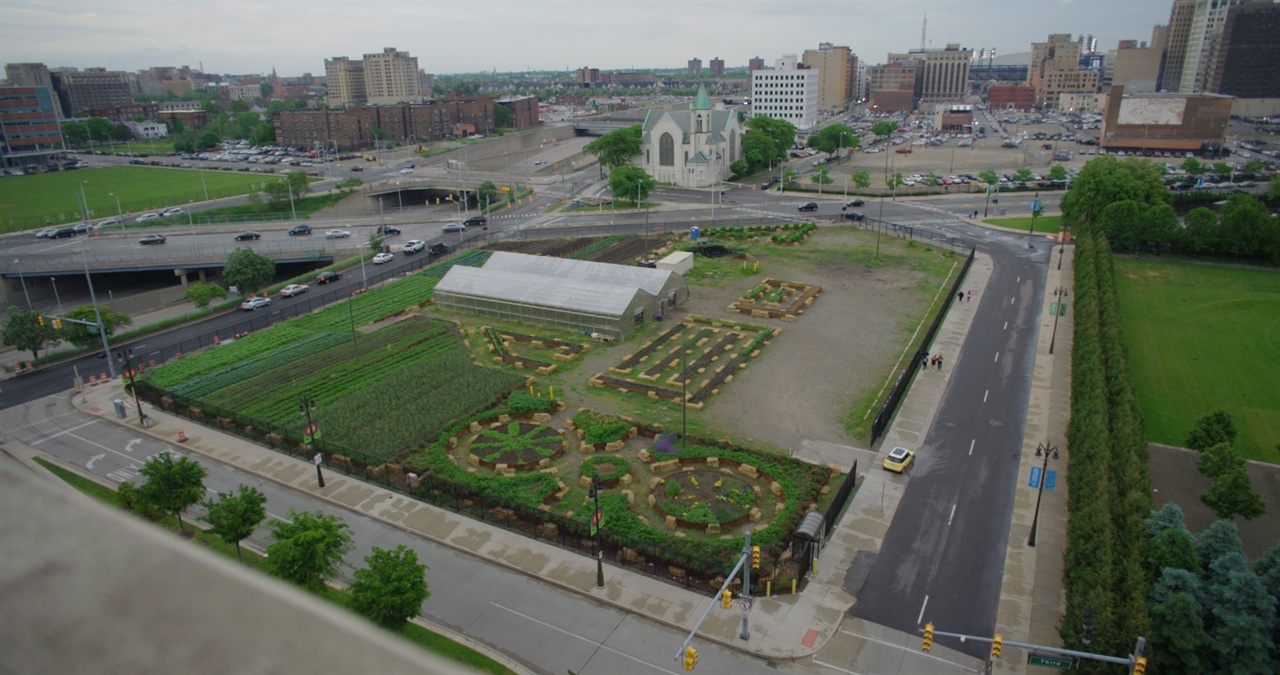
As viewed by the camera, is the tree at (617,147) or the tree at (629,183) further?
the tree at (617,147)

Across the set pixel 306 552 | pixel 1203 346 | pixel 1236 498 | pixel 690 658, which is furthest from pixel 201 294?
pixel 1203 346

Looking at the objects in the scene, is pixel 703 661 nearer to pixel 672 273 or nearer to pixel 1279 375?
pixel 672 273

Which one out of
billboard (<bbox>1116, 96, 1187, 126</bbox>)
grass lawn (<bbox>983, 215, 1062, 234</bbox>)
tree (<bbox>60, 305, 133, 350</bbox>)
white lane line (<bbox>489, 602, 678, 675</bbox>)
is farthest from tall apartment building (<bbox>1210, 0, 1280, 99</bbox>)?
tree (<bbox>60, 305, 133, 350</bbox>)

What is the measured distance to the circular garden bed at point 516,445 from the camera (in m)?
32.1

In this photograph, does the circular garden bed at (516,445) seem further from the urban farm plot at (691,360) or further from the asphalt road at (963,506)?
the asphalt road at (963,506)

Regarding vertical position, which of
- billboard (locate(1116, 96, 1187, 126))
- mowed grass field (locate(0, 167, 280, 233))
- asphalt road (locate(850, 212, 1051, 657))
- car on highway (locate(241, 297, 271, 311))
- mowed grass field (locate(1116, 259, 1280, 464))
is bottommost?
asphalt road (locate(850, 212, 1051, 657))

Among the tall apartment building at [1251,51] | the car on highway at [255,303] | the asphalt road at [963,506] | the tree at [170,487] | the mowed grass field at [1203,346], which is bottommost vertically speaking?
the asphalt road at [963,506]

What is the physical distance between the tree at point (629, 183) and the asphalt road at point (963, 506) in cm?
4555

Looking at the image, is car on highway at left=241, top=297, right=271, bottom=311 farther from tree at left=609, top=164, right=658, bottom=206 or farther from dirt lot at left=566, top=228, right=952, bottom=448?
tree at left=609, top=164, right=658, bottom=206

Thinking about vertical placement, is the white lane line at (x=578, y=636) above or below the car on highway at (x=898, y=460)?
below

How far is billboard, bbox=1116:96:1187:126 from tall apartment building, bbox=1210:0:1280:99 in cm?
6422

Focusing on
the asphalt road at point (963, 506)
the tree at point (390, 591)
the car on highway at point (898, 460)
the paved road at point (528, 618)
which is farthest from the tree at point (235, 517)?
the car on highway at point (898, 460)

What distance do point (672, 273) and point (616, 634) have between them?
2966 centimetres

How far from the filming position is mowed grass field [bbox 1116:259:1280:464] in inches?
1363
